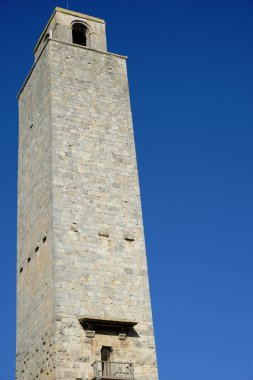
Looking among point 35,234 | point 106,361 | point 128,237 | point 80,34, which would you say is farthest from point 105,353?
point 80,34

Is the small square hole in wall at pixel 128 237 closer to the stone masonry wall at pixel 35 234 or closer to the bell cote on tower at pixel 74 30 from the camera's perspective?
the stone masonry wall at pixel 35 234

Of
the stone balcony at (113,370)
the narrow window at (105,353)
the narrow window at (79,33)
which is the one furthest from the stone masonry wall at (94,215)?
the narrow window at (79,33)

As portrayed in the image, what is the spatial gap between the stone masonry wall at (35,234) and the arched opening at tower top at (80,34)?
2682 millimetres

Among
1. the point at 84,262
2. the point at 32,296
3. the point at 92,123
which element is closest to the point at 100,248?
the point at 84,262

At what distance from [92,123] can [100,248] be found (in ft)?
16.8

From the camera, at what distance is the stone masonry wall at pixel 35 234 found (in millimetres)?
20766

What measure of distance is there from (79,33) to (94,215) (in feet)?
31.8

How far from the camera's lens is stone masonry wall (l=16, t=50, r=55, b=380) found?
20.8m

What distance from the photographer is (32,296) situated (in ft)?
72.7

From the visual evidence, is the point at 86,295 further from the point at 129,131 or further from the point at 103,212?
the point at 129,131

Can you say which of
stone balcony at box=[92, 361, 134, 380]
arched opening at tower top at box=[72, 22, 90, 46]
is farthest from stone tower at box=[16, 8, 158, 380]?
arched opening at tower top at box=[72, 22, 90, 46]

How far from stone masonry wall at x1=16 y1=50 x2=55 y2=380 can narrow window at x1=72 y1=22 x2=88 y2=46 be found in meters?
2.77

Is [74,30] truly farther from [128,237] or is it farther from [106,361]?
[106,361]

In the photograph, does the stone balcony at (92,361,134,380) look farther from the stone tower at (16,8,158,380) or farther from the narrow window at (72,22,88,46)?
the narrow window at (72,22,88,46)
